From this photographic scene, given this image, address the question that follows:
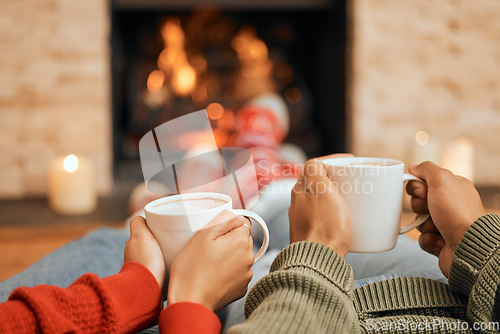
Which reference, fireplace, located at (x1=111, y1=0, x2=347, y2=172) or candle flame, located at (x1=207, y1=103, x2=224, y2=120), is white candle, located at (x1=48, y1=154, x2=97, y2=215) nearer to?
fireplace, located at (x1=111, y1=0, x2=347, y2=172)

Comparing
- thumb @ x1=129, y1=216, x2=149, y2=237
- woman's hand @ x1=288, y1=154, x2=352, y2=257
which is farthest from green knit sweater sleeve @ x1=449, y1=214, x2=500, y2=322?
thumb @ x1=129, y1=216, x2=149, y2=237

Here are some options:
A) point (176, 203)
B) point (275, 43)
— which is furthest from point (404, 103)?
point (176, 203)

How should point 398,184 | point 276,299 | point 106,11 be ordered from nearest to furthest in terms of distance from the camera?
point 276,299
point 398,184
point 106,11

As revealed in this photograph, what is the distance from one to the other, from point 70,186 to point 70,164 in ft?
0.25

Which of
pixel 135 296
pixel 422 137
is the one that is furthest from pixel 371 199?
pixel 422 137

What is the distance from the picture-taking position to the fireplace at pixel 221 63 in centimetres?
182

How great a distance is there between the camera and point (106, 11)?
167 centimetres

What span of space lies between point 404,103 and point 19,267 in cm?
147

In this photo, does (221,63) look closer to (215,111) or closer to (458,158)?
(215,111)

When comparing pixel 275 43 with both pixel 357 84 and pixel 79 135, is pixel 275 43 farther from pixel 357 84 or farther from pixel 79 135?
pixel 79 135

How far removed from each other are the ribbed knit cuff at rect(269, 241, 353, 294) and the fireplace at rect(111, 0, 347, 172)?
136 centimetres

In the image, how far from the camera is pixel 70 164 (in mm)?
1571

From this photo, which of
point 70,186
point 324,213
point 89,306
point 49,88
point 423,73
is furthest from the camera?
point 423,73

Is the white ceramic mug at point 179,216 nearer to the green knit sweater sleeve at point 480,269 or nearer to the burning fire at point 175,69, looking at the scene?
the green knit sweater sleeve at point 480,269
